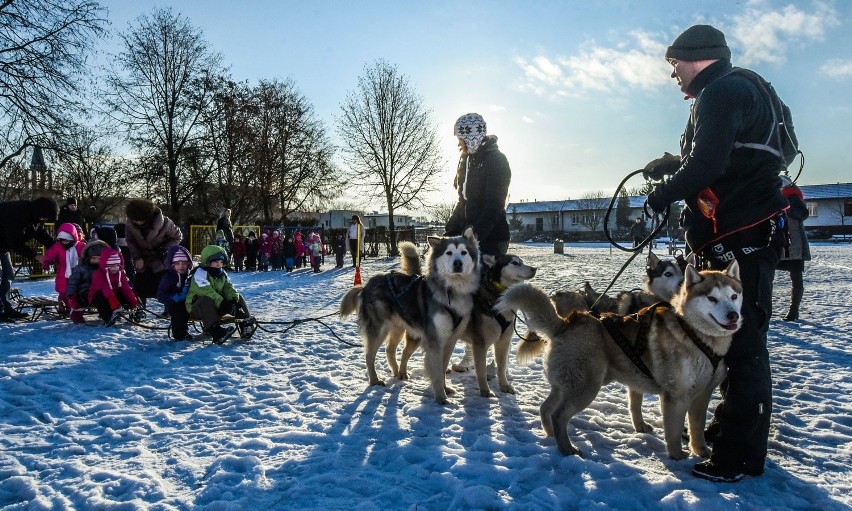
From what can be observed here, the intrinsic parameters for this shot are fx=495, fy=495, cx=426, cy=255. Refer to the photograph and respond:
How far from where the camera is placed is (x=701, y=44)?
9.19ft

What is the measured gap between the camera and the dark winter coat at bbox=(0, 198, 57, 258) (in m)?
7.18

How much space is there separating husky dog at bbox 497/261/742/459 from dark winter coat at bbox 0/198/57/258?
24.6ft

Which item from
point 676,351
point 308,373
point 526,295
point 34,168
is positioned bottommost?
point 308,373

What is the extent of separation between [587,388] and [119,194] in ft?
91.1

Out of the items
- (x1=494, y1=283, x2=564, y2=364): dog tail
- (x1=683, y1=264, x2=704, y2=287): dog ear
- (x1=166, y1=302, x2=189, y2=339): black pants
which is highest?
(x1=683, y1=264, x2=704, y2=287): dog ear

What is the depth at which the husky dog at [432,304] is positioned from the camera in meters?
4.16

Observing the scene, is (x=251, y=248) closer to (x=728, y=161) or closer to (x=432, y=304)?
(x=432, y=304)

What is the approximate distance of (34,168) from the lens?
1554 cm

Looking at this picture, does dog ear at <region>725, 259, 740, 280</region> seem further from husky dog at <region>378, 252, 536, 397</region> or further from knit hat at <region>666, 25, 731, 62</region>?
husky dog at <region>378, 252, 536, 397</region>

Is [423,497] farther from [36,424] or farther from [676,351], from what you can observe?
[36,424]

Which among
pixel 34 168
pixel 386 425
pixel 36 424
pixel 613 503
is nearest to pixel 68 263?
pixel 36 424

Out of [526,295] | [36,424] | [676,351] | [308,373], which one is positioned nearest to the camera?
[676,351]

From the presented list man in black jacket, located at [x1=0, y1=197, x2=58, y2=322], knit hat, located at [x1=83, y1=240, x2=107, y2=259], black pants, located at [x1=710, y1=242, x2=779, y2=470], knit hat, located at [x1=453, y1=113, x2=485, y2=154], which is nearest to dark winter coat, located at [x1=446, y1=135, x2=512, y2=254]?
knit hat, located at [x1=453, y1=113, x2=485, y2=154]

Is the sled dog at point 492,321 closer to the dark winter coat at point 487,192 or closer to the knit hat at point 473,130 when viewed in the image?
the dark winter coat at point 487,192
